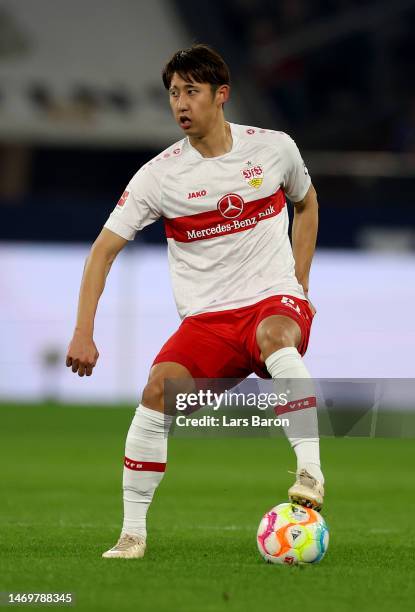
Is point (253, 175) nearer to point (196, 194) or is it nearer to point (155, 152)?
point (196, 194)

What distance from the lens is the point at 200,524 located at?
7664 millimetres

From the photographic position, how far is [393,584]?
5289 millimetres

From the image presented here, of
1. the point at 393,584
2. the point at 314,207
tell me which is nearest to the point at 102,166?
the point at 314,207

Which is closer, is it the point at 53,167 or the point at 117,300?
the point at 117,300

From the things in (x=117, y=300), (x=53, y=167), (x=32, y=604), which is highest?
(x=53, y=167)

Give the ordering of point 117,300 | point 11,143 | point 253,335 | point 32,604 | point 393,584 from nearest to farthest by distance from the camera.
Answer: point 32,604, point 393,584, point 253,335, point 117,300, point 11,143

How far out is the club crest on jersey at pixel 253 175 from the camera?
6.27m

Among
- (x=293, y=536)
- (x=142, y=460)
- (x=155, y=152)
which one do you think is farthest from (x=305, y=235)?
(x=155, y=152)

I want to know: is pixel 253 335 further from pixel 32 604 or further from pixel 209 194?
pixel 32 604

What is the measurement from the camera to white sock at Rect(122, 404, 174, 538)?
5973 mm

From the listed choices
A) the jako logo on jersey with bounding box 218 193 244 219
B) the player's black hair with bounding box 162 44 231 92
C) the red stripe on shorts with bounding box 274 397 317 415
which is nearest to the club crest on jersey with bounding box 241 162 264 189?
the jako logo on jersey with bounding box 218 193 244 219

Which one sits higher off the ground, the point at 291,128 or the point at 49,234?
the point at 291,128

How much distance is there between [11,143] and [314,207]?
13413 millimetres

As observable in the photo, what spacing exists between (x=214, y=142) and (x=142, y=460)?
144cm
